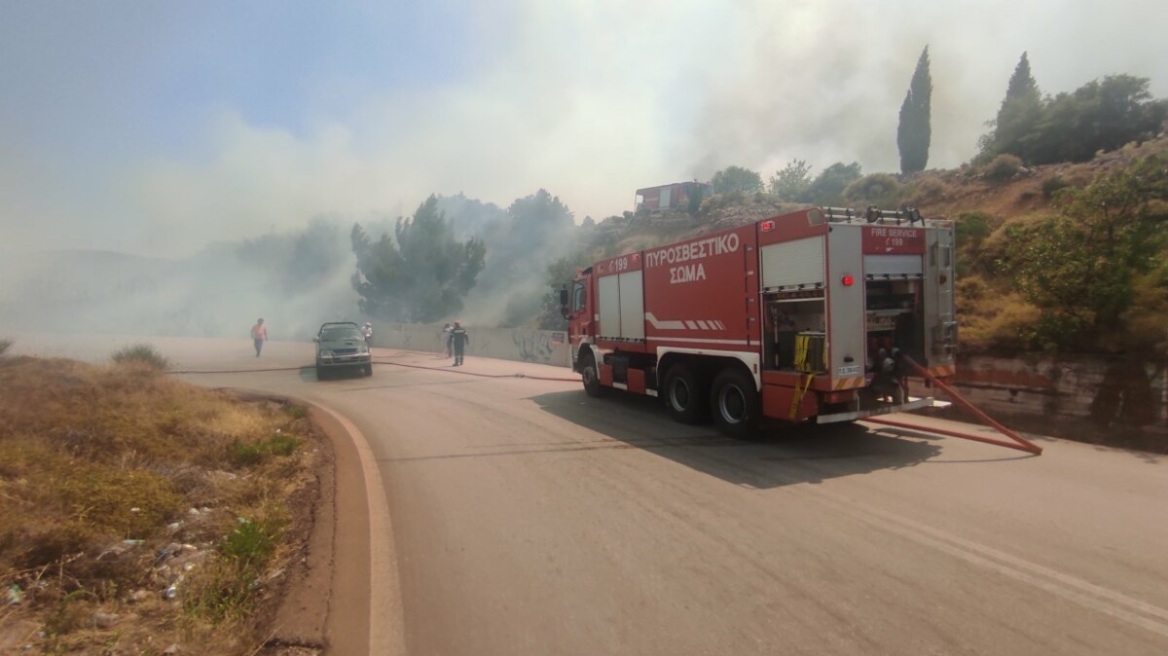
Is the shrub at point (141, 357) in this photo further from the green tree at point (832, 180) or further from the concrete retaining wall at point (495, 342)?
the green tree at point (832, 180)

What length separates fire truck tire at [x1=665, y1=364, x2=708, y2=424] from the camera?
9.48m

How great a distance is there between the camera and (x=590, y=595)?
394cm

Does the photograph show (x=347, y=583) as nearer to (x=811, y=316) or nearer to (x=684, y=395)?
(x=811, y=316)

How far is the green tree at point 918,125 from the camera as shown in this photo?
137ft

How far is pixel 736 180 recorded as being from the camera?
227ft

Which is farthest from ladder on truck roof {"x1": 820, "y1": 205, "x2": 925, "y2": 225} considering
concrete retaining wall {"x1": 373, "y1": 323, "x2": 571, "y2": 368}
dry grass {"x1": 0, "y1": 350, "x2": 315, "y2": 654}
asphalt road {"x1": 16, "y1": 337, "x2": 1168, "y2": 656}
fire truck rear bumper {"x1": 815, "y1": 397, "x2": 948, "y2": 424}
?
concrete retaining wall {"x1": 373, "y1": 323, "x2": 571, "y2": 368}

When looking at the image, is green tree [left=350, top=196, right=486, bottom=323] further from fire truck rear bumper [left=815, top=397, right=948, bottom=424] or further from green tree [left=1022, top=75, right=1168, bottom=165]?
fire truck rear bumper [left=815, top=397, right=948, bottom=424]

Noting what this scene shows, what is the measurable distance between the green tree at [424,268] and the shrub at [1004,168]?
29.6 metres

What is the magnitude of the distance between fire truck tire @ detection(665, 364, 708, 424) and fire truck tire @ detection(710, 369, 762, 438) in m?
0.41

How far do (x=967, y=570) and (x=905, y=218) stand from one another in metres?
5.29

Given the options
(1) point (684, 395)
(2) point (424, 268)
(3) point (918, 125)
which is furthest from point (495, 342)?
(3) point (918, 125)

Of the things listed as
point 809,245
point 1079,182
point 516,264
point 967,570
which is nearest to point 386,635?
point 967,570

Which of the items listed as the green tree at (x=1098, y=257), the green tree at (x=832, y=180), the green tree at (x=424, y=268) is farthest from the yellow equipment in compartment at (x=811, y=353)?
the green tree at (x=832, y=180)

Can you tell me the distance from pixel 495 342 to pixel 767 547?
23.6 metres
